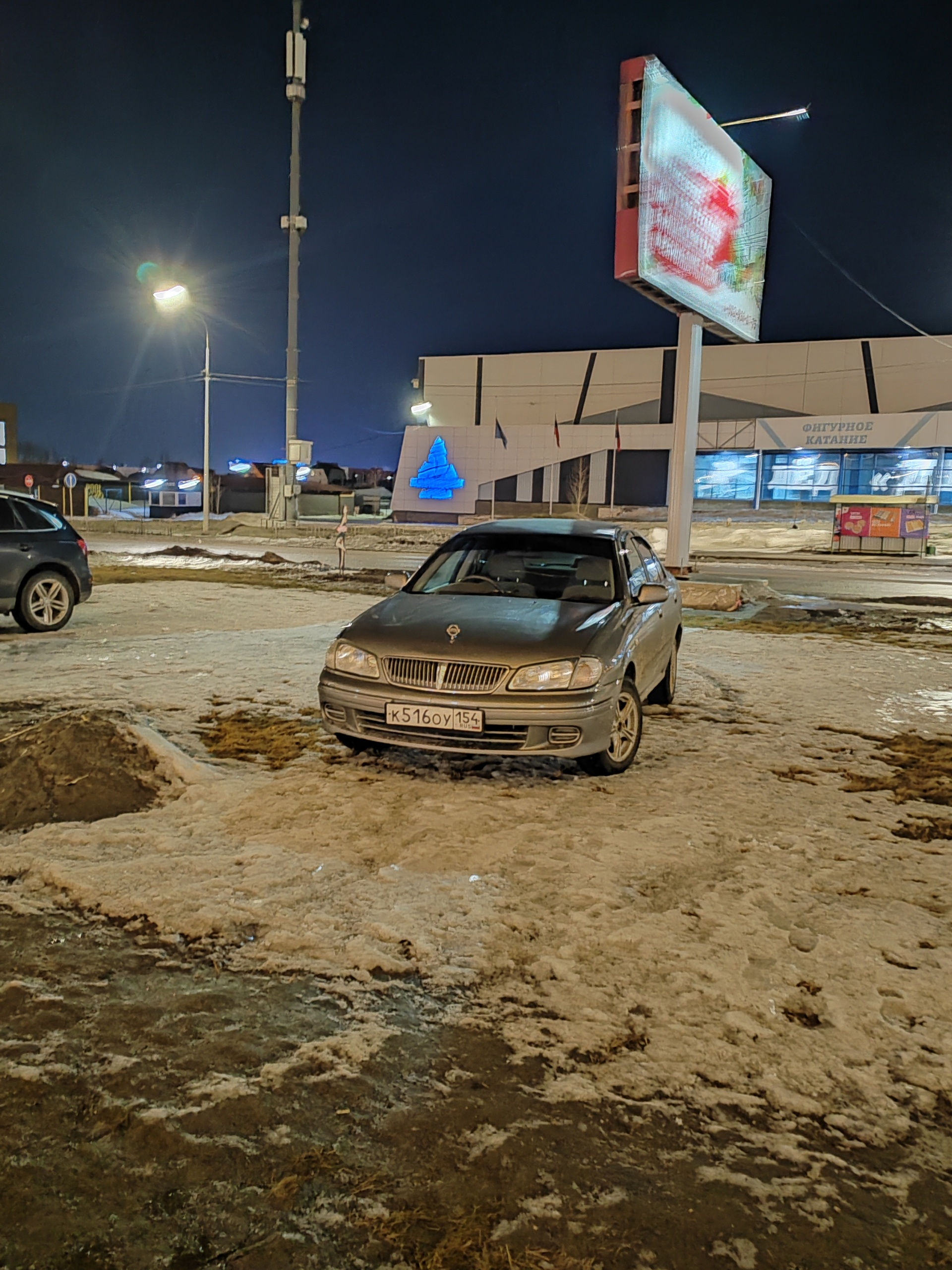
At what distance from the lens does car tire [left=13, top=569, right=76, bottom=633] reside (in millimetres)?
10609

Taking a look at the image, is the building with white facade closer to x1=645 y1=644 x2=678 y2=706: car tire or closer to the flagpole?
the flagpole

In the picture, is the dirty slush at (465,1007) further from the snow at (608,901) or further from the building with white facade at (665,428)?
the building with white facade at (665,428)

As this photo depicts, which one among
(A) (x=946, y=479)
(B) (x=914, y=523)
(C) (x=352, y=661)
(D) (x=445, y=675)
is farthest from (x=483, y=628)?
(A) (x=946, y=479)

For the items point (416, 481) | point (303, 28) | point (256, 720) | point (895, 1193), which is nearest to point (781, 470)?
Answer: point (416, 481)

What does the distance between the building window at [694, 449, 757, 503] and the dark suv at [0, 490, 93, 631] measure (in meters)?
44.8

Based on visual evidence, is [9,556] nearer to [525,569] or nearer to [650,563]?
[525,569]

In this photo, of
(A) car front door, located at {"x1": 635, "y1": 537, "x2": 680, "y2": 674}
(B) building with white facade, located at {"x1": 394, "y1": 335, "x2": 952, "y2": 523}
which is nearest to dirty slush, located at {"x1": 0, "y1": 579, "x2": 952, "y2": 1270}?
(A) car front door, located at {"x1": 635, "y1": 537, "x2": 680, "y2": 674}

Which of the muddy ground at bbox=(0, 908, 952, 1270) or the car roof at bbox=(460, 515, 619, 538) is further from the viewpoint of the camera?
the car roof at bbox=(460, 515, 619, 538)

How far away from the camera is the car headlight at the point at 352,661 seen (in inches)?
218

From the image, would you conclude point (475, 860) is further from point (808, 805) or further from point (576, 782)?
point (808, 805)

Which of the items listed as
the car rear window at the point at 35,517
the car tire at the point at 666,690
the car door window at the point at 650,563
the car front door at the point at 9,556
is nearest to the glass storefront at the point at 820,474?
the car rear window at the point at 35,517

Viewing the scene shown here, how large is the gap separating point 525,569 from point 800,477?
159 ft

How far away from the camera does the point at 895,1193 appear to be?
2.30m

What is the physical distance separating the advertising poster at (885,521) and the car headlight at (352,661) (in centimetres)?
2914
